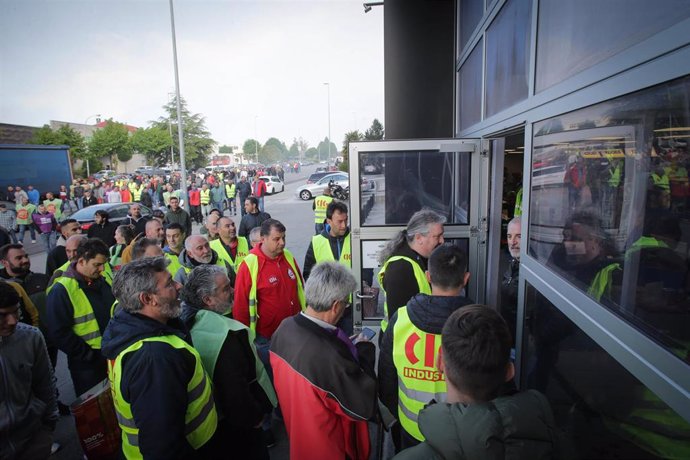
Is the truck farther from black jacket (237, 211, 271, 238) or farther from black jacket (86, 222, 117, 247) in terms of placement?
black jacket (237, 211, 271, 238)

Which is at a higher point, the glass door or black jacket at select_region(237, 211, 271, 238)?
the glass door

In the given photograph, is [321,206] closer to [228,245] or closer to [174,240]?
[228,245]

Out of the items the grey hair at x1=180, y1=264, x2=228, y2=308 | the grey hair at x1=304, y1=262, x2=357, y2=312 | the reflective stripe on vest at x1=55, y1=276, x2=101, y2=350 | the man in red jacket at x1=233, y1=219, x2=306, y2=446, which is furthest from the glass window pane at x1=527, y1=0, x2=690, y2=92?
the reflective stripe on vest at x1=55, y1=276, x2=101, y2=350

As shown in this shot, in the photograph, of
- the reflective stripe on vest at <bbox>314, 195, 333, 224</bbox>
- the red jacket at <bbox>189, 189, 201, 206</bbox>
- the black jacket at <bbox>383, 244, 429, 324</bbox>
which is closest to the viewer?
the black jacket at <bbox>383, 244, 429, 324</bbox>

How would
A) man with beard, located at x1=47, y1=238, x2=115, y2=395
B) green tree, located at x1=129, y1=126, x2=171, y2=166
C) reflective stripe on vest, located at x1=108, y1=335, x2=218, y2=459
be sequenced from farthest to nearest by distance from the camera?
green tree, located at x1=129, y1=126, x2=171, y2=166
man with beard, located at x1=47, y1=238, x2=115, y2=395
reflective stripe on vest, located at x1=108, y1=335, x2=218, y2=459

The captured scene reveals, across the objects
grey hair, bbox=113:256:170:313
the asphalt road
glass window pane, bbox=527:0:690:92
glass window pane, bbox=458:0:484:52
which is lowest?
the asphalt road

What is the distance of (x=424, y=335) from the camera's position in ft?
6.71

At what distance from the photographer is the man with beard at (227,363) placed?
2.27 meters

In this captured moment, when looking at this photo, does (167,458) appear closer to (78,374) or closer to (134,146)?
(78,374)

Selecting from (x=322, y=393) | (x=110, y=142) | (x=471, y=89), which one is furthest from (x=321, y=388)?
(x=110, y=142)

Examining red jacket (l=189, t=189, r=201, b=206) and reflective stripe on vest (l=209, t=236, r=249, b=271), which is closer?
reflective stripe on vest (l=209, t=236, r=249, b=271)

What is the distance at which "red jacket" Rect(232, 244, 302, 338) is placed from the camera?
12.3ft

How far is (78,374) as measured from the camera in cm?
341

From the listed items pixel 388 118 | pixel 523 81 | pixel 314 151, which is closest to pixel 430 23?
pixel 388 118
